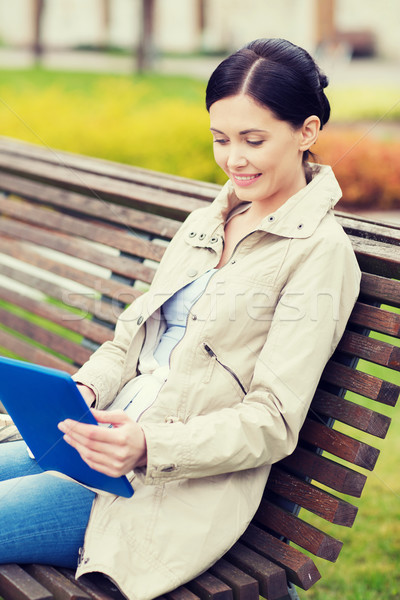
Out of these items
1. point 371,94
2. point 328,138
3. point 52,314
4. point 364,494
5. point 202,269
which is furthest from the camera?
point 371,94

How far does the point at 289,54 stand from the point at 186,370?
88 centimetres

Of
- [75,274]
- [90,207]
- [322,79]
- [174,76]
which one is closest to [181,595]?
[322,79]

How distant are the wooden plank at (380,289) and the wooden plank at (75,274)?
1094mm

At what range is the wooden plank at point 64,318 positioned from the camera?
3144 mm

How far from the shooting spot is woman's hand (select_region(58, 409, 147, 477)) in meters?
1.79

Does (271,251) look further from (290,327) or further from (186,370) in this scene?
(186,370)

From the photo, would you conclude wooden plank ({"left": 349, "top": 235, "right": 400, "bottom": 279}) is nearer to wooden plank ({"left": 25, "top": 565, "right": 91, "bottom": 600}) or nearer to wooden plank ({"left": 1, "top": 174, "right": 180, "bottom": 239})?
wooden plank ({"left": 1, "top": 174, "right": 180, "bottom": 239})

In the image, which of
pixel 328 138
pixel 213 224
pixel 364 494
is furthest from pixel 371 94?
pixel 213 224

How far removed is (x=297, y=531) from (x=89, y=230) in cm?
172

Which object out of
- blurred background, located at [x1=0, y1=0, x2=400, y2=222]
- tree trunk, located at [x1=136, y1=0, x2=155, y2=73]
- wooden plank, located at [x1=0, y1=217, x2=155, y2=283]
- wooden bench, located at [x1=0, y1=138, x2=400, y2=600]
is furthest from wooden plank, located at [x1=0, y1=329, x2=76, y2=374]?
tree trunk, located at [x1=136, y1=0, x2=155, y2=73]

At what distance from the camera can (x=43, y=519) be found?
1.99m

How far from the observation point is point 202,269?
2.27m

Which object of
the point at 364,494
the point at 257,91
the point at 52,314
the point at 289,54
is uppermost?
the point at 289,54

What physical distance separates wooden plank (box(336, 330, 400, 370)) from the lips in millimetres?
504
